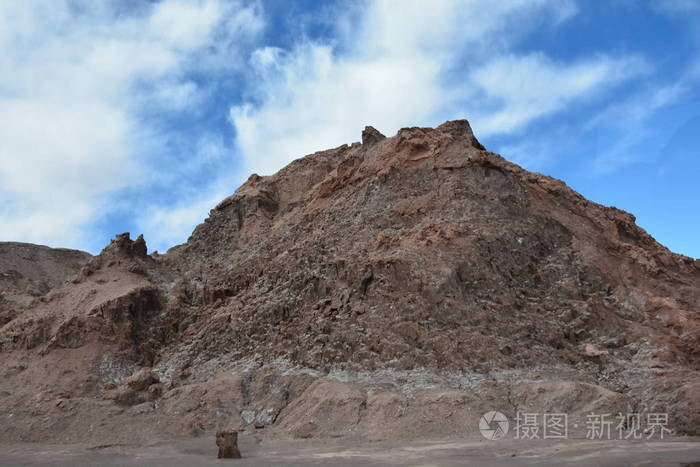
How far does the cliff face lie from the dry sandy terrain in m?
1.31

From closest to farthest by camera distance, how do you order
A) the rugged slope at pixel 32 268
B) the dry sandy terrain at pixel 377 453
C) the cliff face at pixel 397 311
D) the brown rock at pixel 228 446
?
the dry sandy terrain at pixel 377 453
the brown rock at pixel 228 446
the cliff face at pixel 397 311
the rugged slope at pixel 32 268

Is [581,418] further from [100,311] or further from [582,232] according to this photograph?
[100,311]

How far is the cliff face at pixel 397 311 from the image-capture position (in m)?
19.1

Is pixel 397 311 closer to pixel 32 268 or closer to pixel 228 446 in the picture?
pixel 228 446

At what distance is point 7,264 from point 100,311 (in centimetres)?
2713

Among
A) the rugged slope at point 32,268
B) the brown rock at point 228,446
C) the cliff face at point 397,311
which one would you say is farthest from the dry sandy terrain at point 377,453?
the rugged slope at point 32,268

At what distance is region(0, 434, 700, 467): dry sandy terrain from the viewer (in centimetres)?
1295

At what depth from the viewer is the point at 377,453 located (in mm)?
15125

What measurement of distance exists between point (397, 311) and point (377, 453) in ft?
23.0

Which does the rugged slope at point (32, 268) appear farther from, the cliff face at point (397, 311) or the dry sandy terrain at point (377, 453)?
the dry sandy terrain at point (377, 453)

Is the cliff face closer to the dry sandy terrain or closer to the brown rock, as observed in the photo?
the dry sandy terrain

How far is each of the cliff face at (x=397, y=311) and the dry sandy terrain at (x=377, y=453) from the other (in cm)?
131

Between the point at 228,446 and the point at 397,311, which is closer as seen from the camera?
the point at 228,446

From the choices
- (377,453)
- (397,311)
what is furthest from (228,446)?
(397,311)
